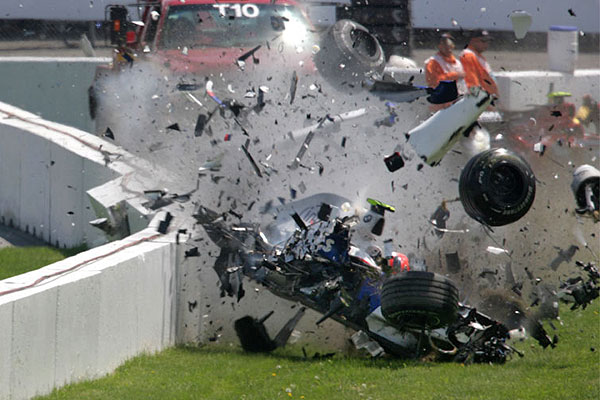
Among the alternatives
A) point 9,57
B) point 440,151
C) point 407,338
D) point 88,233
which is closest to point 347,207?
point 440,151

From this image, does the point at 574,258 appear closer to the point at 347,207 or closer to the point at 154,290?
the point at 347,207

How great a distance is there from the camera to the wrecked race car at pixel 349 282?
703cm

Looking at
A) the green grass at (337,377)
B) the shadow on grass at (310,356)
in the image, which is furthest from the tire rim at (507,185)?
the shadow on grass at (310,356)

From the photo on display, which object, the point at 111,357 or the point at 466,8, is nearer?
the point at 111,357

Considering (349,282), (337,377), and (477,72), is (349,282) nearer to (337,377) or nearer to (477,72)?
(337,377)

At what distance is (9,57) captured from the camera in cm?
1697

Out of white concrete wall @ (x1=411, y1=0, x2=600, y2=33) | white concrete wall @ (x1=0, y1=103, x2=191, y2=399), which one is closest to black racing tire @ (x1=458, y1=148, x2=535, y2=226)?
white concrete wall @ (x1=0, y1=103, x2=191, y2=399)

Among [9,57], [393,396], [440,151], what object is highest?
[440,151]

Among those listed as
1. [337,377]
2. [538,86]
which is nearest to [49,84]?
[538,86]

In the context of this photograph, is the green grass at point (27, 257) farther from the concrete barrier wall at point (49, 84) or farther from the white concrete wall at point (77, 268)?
the concrete barrier wall at point (49, 84)

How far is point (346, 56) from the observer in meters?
9.77

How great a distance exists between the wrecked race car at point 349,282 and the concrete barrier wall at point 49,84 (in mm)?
7653

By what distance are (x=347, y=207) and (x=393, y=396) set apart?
8.07 feet

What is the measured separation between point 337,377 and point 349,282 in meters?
1.03
